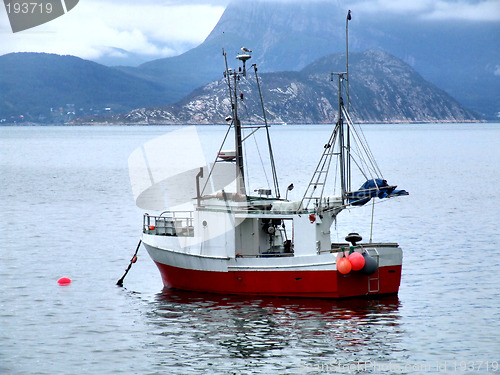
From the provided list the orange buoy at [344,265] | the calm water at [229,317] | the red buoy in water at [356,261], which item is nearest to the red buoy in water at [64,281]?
the calm water at [229,317]

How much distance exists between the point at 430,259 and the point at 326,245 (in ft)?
45.4

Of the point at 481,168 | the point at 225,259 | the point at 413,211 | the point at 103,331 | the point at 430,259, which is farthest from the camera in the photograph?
the point at 481,168

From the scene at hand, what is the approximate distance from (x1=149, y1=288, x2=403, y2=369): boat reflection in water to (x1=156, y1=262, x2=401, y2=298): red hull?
37cm

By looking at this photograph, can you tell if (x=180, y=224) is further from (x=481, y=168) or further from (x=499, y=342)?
(x=481, y=168)

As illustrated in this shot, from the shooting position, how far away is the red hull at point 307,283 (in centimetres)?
3488

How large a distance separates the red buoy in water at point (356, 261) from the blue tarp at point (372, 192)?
2933 mm

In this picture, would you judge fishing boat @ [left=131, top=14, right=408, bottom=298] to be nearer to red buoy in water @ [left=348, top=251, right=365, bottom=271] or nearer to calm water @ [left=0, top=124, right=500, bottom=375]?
red buoy in water @ [left=348, top=251, right=365, bottom=271]

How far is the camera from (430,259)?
47562 millimetres

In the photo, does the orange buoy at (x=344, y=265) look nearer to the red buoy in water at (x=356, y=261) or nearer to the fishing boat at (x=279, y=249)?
the fishing boat at (x=279, y=249)

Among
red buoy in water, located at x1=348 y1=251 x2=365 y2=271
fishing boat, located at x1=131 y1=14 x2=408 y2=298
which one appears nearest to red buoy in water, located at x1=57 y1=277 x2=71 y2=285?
fishing boat, located at x1=131 y1=14 x2=408 y2=298

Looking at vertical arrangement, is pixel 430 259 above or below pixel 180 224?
below

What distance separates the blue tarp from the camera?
35.4 metres

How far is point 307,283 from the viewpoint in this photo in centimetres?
3509

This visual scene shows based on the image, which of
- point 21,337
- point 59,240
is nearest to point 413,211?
point 59,240
